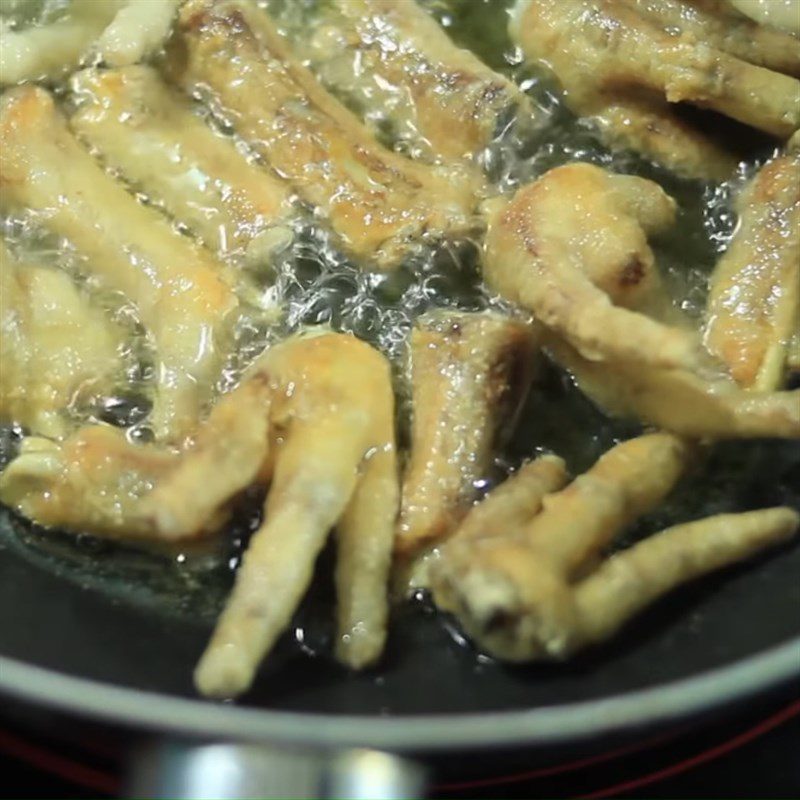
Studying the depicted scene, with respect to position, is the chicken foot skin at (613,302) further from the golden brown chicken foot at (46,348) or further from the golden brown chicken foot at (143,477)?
the golden brown chicken foot at (46,348)

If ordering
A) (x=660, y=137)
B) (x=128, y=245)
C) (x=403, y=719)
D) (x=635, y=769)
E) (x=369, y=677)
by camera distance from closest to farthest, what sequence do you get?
(x=403, y=719), (x=369, y=677), (x=635, y=769), (x=128, y=245), (x=660, y=137)

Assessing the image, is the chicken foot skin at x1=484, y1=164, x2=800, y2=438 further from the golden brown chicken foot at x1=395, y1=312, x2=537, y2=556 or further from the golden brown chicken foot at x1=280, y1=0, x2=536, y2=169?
the golden brown chicken foot at x1=280, y1=0, x2=536, y2=169

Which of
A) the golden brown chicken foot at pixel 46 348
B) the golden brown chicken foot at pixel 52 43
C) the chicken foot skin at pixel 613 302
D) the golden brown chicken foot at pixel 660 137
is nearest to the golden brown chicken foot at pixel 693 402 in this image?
the chicken foot skin at pixel 613 302

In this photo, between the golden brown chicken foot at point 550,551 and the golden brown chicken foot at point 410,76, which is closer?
the golden brown chicken foot at point 550,551

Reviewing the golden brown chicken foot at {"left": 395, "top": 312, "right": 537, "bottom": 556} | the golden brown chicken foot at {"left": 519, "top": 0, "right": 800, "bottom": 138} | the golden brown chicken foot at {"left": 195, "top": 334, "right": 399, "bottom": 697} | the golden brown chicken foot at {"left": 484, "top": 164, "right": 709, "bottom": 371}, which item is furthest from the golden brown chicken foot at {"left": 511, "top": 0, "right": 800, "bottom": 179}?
the golden brown chicken foot at {"left": 195, "top": 334, "right": 399, "bottom": 697}

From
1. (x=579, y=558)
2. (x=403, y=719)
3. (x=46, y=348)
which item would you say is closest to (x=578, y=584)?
(x=579, y=558)

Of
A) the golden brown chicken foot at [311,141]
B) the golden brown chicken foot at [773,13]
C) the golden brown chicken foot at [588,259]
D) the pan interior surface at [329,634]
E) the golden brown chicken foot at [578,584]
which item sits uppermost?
the golden brown chicken foot at [773,13]

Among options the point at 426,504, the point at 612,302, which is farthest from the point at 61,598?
the point at 612,302

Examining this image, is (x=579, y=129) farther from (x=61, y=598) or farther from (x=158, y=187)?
(x=61, y=598)

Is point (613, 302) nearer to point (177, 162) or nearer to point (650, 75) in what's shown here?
point (650, 75)
